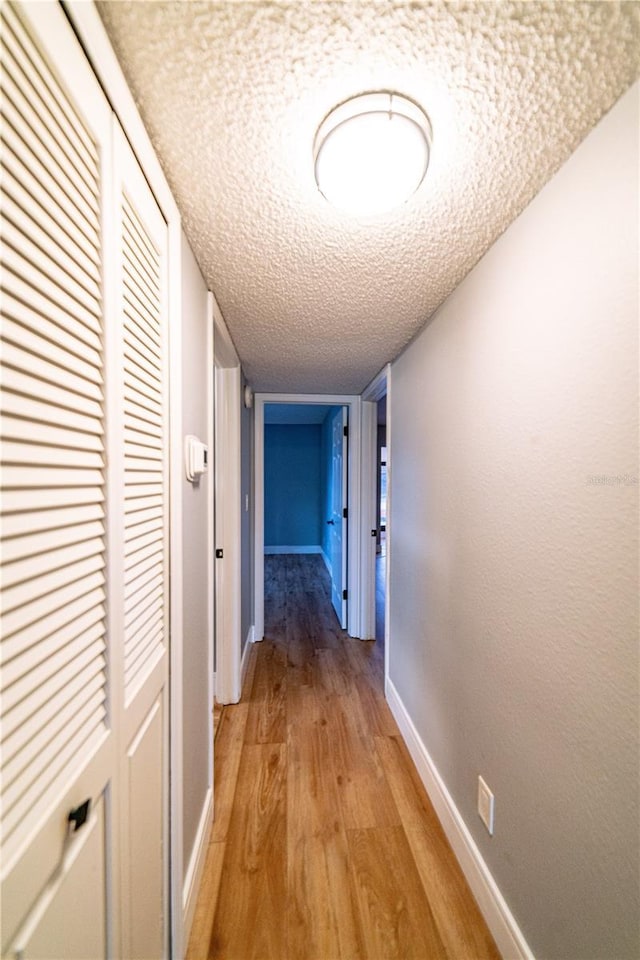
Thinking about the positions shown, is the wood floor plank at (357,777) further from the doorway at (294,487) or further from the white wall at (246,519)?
the doorway at (294,487)

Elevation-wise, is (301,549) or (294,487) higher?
(294,487)

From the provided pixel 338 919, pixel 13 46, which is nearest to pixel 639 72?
pixel 13 46

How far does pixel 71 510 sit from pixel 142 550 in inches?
11.2

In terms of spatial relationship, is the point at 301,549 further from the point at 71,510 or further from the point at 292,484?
the point at 71,510

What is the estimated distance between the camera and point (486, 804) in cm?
111

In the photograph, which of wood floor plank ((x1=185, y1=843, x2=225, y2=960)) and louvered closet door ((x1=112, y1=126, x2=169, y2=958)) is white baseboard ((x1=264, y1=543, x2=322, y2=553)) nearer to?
wood floor plank ((x1=185, y1=843, x2=225, y2=960))

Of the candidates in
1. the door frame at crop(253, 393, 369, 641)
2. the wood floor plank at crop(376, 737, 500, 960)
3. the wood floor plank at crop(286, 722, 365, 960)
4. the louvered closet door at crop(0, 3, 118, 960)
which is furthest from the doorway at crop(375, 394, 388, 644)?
the louvered closet door at crop(0, 3, 118, 960)

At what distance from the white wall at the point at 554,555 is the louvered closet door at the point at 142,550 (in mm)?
966

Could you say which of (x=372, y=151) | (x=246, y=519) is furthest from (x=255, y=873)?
(x=372, y=151)

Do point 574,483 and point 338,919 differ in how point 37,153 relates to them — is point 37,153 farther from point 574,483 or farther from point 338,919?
point 338,919

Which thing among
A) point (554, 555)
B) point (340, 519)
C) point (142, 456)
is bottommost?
point (340, 519)

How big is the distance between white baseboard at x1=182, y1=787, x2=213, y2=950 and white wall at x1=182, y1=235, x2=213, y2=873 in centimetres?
3

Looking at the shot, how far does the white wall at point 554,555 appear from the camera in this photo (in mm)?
682

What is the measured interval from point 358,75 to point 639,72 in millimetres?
500
